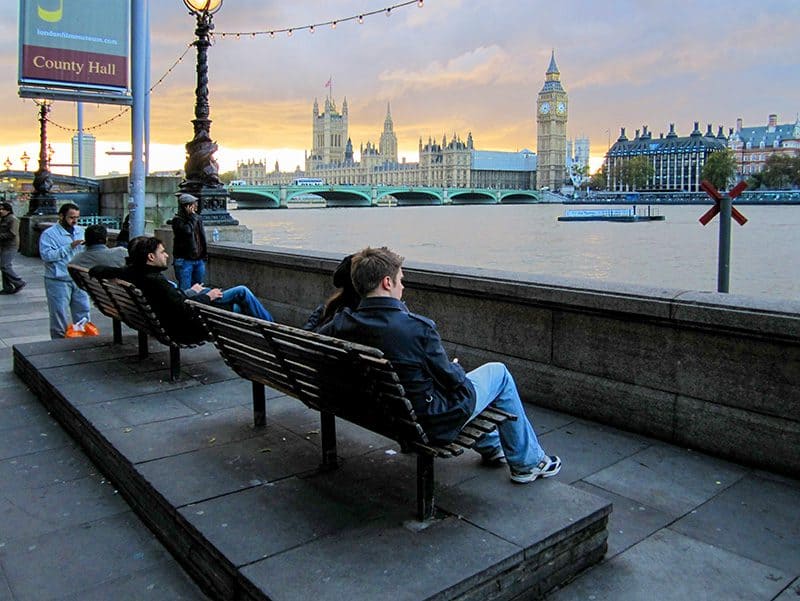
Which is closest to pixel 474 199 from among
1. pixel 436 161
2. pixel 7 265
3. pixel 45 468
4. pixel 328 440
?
pixel 436 161

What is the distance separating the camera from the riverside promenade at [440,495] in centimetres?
296

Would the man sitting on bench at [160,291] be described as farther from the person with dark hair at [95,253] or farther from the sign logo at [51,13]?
the sign logo at [51,13]

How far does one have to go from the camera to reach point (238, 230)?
1118cm

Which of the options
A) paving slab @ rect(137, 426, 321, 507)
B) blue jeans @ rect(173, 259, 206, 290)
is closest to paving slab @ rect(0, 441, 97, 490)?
paving slab @ rect(137, 426, 321, 507)

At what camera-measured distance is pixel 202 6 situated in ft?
32.2

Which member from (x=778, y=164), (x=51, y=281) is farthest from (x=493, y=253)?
(x=778, y=164)

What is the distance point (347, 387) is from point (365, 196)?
3421 inches

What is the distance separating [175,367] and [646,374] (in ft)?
10.3

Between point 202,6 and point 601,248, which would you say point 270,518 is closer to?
point 202,6

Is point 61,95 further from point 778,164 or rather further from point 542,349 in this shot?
point 778,164

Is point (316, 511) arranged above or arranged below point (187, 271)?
below

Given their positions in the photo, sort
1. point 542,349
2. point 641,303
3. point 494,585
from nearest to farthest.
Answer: point 494,585 → point 641,303 → point 542,349

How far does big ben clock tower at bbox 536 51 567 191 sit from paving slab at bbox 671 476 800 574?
157 metres

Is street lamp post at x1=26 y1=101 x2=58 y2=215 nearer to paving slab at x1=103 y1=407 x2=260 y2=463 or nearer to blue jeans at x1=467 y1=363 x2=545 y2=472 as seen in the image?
paving slab at x1=103 y1=407 x2=260 y2=463
